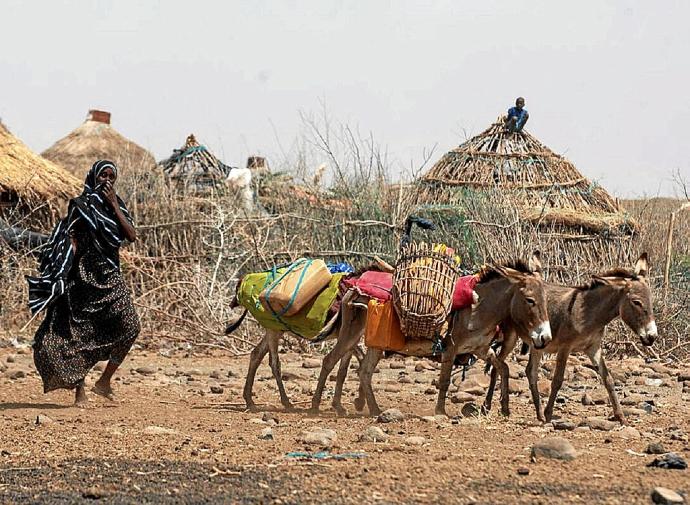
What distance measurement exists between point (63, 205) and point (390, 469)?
11980mm

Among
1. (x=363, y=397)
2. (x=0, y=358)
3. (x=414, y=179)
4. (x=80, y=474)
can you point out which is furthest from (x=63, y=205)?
(x=80, y=474)

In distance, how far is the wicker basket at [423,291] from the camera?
8766mm

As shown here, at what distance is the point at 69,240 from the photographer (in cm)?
931

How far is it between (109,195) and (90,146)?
19243mm

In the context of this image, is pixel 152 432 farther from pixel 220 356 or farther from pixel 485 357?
pixel 220 356

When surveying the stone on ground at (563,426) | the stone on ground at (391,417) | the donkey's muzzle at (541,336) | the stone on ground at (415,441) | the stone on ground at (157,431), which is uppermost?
the donkey's muzzle at (541,336)

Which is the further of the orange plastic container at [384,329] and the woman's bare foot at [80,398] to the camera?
the woman's bare foot at [80,398]

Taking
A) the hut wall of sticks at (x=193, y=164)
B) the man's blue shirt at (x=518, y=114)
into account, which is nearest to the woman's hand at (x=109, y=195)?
the man's blue shirt at (x=518, y=114)

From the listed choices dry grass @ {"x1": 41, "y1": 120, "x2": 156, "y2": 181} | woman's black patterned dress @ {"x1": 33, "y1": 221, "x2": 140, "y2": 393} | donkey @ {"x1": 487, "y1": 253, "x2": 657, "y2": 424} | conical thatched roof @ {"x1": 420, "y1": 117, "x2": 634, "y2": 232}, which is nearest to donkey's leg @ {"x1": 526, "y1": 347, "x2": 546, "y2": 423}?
donkey @ {"x1": 487, "y1": 253, "x2": 657, "y2": 424}

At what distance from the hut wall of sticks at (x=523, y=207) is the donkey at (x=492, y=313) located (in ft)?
15.8

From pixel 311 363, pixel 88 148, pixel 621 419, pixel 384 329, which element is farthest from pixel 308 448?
pixel 88 148

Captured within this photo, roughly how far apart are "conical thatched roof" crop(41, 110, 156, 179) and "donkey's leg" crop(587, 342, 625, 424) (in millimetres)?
18831

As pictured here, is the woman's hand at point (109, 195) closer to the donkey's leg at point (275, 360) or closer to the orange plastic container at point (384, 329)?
the donkey's leg at point (275, 360)

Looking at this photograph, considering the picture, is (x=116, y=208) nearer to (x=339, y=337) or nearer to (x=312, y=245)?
(x=339, y=337)
